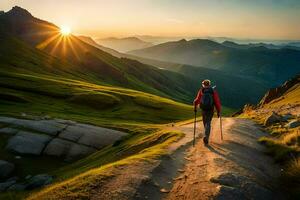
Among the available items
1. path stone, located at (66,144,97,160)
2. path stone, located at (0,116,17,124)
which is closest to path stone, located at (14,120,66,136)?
path stone, located at (0,116,17,124)

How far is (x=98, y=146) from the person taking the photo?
51938 millimetres

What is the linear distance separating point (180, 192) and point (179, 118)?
87.3 m

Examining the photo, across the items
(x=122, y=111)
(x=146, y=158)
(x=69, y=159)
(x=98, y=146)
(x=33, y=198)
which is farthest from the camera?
(x=122, y=111)

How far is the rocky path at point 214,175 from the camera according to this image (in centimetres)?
1617

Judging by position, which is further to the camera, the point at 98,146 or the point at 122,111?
the point at 122,111

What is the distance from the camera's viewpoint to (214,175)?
60.0ft

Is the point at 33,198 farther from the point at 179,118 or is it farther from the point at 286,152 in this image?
the point at 179,118

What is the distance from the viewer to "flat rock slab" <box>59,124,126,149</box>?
52.8 meters

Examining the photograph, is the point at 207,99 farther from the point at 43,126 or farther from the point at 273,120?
the point at 43,126

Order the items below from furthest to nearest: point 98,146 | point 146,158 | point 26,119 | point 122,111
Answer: point 122,111
point 26,119
point 98,146
point 146,158

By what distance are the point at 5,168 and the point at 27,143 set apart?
8.18 meters

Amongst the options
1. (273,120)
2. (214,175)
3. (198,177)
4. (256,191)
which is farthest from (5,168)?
(256,191)

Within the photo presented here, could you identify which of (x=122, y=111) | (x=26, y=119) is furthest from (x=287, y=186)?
(x=122, y=111)

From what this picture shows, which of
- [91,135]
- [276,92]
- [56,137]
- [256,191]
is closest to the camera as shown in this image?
[256,191]
